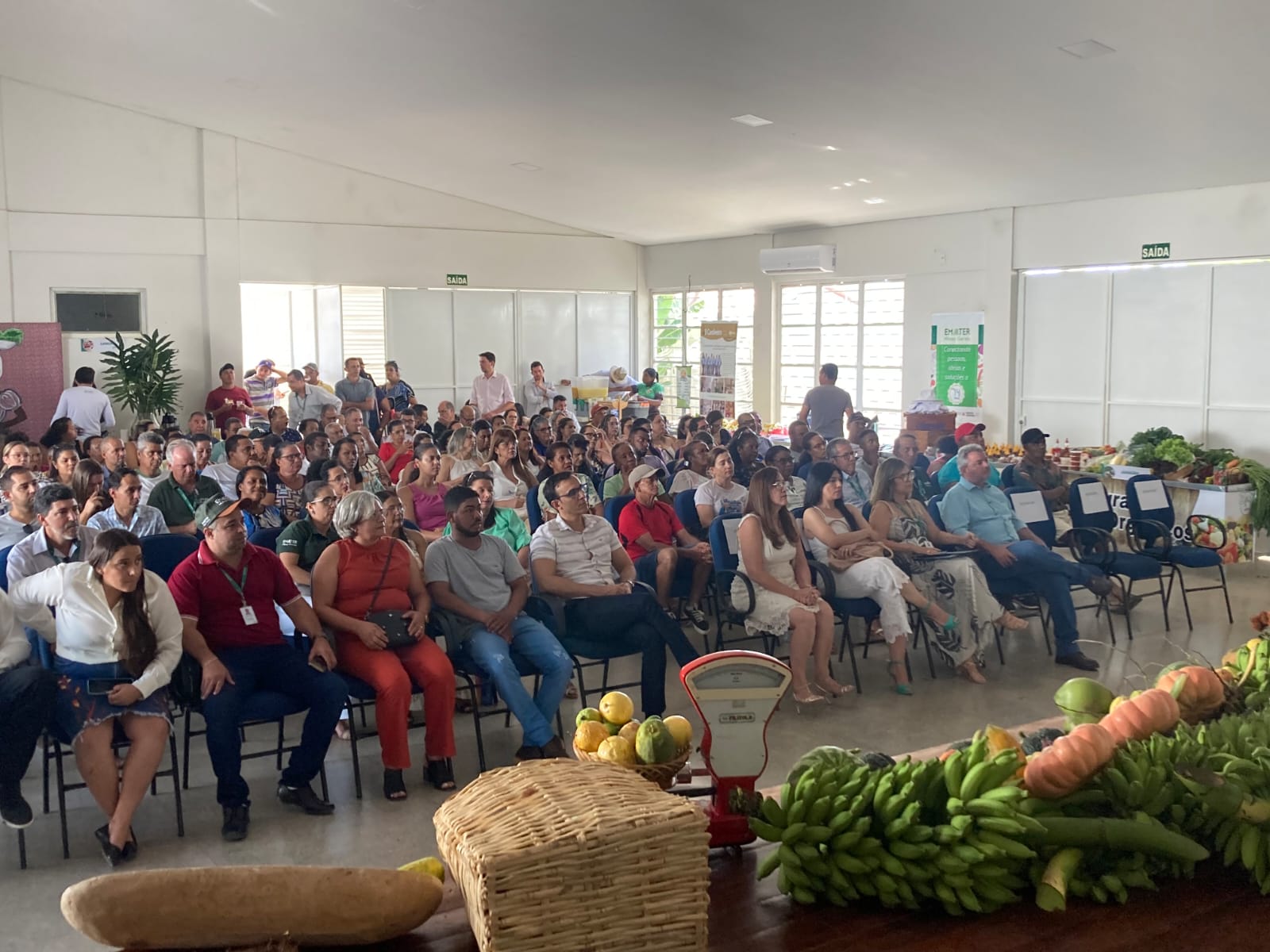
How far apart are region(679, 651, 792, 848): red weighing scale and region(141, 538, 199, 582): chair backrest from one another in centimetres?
358

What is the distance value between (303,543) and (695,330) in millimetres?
11864

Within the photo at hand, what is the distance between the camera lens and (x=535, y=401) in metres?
14.9

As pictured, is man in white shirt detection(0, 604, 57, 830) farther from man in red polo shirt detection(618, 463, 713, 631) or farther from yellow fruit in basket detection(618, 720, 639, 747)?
man in red polo shirt detection(618, 463, 713, 631)

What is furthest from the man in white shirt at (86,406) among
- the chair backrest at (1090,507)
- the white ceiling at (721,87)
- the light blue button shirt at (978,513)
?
the chair backrest at (1090,507)

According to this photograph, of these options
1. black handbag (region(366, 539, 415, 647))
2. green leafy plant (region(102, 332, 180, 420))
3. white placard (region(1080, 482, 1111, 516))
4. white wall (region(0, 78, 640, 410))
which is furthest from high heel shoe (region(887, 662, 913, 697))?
white wall (region(0, 78, 640, 410))

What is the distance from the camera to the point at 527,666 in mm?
5215

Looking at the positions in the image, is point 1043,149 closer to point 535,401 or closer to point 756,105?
point 756,105

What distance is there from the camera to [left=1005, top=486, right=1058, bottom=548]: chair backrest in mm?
7527

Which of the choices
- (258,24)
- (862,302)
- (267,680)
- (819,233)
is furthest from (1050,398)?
(267,680)

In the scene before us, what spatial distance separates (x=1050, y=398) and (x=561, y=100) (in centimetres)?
584

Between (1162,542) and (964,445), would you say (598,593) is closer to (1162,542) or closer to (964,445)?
(964,445)

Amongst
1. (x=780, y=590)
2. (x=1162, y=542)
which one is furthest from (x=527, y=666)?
(x=1162, y=542)

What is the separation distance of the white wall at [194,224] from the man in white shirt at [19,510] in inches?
308

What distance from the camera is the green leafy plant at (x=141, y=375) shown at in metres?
12.4
